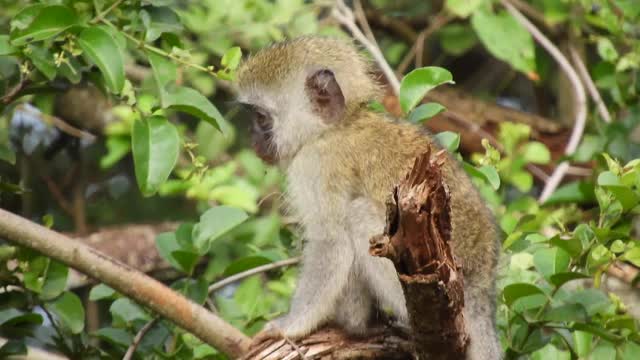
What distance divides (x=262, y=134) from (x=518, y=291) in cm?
123

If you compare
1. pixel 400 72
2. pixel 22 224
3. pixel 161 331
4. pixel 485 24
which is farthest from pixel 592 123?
pixel 22 224

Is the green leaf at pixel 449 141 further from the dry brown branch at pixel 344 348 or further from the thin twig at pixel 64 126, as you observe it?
the thin twig at pixel 64 126

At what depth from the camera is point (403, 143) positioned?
175 inches

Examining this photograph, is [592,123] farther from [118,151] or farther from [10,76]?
[10,76]

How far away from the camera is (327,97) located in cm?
466

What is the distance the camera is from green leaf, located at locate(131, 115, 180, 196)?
13.2ft

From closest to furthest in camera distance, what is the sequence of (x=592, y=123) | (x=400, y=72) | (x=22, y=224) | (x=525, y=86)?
(x=22, y=224)
(x=592, y=123)
(x=400, y=72)
(x=525, y=86)

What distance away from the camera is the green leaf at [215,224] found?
174 inches

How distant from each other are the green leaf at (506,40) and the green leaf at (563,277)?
257 cm

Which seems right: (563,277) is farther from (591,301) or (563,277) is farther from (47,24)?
(47,24)

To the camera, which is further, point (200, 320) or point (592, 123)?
point (592, 123)

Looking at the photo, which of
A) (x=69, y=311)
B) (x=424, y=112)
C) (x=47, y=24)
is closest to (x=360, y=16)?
(x=424, y=112)

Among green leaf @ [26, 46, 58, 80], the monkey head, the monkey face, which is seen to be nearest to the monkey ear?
the monkey head

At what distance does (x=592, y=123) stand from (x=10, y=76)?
315cm
